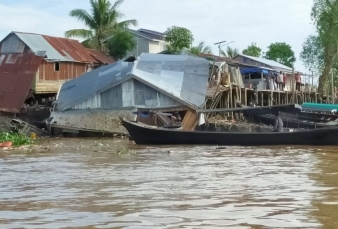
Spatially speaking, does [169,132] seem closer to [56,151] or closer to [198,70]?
[56,151]

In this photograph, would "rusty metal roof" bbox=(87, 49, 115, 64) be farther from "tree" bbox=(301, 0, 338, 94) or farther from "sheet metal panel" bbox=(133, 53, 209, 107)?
"tree" bbox=(301, 0, 338, 94)

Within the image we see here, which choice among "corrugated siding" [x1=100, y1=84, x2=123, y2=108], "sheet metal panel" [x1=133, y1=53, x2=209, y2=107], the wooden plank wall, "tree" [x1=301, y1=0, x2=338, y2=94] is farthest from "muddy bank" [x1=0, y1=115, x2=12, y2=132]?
"tree" [x1=301, y1=0, x2=338, y2=94]

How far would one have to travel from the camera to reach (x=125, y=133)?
2517 centimetres

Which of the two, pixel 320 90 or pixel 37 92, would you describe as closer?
pixel 37 92

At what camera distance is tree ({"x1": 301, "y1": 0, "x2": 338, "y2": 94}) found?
121 feet

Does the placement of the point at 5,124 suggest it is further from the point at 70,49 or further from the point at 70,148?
the point at 70,49

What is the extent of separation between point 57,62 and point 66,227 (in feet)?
79.4

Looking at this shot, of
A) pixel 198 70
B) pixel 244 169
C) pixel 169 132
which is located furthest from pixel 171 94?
pixel 244 169

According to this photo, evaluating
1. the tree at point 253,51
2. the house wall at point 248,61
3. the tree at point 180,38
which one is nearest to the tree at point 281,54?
the tree at point 253,51

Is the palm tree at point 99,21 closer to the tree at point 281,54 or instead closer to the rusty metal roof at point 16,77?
the rusty metal roof at point 16,77

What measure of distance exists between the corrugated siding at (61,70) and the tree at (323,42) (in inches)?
596

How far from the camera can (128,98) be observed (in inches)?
1002

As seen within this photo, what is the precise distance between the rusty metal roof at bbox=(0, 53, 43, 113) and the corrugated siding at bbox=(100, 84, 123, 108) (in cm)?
432

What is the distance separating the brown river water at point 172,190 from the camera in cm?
727
